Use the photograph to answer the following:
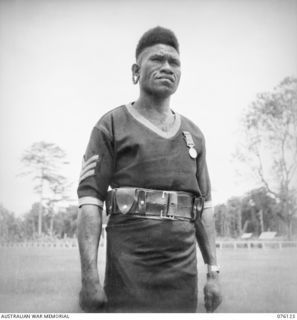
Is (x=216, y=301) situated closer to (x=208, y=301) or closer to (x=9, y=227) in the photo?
(x=208, y=301)

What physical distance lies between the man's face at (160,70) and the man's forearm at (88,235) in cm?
81

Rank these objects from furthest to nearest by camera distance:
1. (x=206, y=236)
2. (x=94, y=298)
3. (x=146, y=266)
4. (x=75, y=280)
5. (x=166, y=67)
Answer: (x=75, y=280) < (x=206, y=236) < (x=166, y=67) < (x=146, y=266) < (x=94, y=298)

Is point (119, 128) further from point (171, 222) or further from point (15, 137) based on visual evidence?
point (15, 137)

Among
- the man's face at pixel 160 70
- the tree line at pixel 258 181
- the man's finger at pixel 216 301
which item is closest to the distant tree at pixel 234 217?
the tree line at pixel 258 181

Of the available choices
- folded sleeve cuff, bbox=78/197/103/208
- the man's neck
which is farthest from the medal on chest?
folded sleeve cuff, bbox=78/197/103/208

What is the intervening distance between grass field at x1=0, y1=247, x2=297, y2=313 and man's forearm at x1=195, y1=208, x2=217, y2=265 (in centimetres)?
33

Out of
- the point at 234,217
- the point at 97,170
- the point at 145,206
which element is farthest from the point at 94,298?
the point at 234,217

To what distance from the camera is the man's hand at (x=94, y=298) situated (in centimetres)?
232

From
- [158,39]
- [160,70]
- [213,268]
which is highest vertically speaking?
[158,39]

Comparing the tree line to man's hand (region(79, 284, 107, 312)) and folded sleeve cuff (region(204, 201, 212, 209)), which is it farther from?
man's hand (region(79, 284, 107, 312))

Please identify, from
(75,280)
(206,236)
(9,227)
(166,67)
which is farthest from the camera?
(9,227)

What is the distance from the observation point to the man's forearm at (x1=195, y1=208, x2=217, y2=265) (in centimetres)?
272

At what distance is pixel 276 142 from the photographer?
3.39 meters

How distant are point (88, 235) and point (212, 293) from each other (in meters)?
0.86
